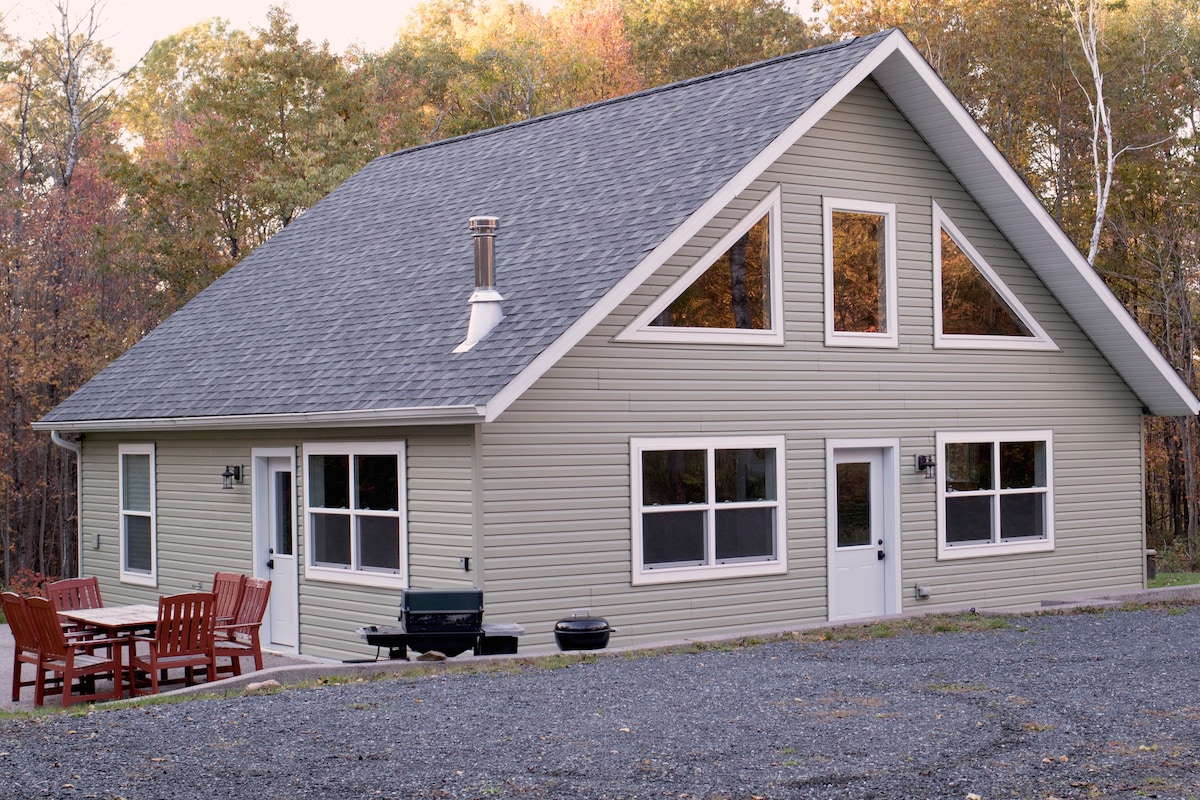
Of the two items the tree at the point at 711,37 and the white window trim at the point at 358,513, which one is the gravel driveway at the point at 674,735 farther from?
the tree at the point at 711,37

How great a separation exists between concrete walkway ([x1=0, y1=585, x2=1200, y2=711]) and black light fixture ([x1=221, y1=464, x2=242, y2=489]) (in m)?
2.04

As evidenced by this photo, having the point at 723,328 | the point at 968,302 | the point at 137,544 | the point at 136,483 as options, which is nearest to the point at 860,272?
the point at 968,302

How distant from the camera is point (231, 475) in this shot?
16.1 m

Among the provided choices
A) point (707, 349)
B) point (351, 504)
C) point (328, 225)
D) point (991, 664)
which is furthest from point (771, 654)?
point (328, 225)

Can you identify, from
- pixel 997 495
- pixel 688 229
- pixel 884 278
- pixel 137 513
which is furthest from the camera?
pixel 137 513

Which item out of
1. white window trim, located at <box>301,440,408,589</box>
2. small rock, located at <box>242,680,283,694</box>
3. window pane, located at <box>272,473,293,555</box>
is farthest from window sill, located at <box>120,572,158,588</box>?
small rock, located at <box>242,680,283,694</box>

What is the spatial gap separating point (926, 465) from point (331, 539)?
22.0ft

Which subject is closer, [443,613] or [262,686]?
[262,686]

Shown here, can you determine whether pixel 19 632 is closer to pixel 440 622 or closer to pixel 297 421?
pixel 297 421

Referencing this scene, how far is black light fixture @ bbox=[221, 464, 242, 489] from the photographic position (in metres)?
16.1

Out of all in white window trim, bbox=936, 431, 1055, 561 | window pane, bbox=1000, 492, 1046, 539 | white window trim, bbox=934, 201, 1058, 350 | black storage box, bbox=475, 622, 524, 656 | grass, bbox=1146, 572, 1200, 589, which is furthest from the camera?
grass, bbox=1146, 572, 1200, 589

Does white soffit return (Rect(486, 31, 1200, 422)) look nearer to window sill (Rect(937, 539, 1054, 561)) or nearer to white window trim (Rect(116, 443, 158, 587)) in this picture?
window sill (Rect(937, 539, 1054, 561))

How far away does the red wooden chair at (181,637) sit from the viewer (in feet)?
39.9

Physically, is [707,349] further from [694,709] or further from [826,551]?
[694,709]
